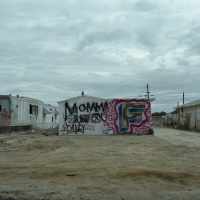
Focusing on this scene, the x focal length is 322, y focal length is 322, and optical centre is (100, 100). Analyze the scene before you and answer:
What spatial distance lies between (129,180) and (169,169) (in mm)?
2241

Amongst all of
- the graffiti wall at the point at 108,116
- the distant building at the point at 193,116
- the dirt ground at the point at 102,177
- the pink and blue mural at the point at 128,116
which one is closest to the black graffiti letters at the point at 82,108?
the graffiti wall at the point at 108,116

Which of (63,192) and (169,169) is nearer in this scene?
(63,192)

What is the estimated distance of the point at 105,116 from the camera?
2905cm

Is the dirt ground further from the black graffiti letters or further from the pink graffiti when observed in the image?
the pink graffiti

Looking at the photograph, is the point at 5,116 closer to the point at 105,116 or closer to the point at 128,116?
the point at 105,116

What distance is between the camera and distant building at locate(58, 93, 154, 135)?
28.9m

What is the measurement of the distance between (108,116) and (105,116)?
0.28m

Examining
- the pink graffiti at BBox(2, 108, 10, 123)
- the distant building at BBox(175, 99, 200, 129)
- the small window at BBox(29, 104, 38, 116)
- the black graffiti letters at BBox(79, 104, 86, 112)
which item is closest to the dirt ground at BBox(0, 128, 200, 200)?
the black graffiti letters at BBox(79, 104, 86, 112)

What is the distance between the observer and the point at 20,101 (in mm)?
33031

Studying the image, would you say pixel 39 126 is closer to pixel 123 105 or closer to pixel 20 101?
pixel 20 101

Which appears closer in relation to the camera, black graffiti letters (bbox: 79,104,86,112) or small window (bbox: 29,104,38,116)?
black graffiti letters (bbox: 79,104,86,112)

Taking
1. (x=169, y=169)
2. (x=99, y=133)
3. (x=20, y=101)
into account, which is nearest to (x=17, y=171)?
(x=169, y=169)

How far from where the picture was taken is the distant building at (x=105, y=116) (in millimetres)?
28859

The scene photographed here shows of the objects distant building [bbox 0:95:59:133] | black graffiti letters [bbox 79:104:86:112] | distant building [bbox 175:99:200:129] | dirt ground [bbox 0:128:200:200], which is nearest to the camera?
dirt ground [bbox 0:128:200:200]
